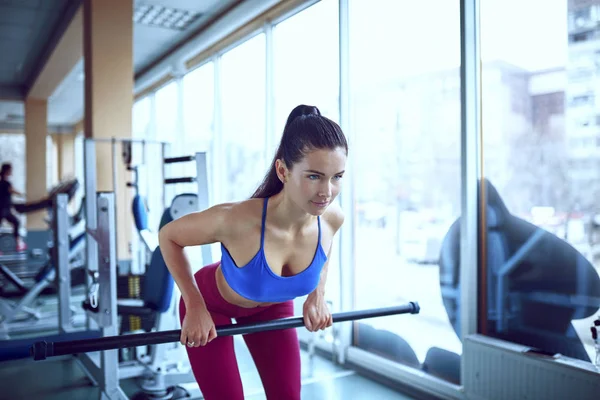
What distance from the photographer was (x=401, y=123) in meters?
3.31

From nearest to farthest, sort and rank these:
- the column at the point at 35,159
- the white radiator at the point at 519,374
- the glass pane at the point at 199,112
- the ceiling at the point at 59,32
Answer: the white radiator at the point at 519,374 < the ceiling at the point at 59,32 < the glass pane at the point at 199,112 < the column at the point at 35,159

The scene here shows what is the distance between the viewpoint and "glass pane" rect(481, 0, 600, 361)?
7.29 ft

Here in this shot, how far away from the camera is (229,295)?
158 cm

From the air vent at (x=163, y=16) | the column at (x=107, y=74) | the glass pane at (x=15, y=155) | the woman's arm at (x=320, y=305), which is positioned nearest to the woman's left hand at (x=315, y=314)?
the woman's arm at (x=320, y=305)

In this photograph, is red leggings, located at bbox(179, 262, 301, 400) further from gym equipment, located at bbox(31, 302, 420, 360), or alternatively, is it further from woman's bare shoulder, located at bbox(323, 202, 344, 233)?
woman's bare shoulder, located at bbox(323, 202, 344, 233)

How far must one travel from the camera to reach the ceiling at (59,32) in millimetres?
5197

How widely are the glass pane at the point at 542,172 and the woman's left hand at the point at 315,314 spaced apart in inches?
51.7

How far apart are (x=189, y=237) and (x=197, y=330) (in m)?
0.27

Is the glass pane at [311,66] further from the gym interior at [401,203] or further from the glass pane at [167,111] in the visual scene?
the glass pane at [167,111]

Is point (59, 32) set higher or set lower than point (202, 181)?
higher

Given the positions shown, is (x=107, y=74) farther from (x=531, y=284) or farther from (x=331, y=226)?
(x=531, y=284)

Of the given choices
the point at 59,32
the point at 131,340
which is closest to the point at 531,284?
Result: the point at 131,340

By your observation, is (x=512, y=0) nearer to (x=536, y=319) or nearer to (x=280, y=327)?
(x=536, y=319)

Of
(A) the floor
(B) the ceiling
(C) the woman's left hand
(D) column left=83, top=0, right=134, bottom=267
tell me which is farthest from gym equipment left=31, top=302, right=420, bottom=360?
(B) the ceiling
